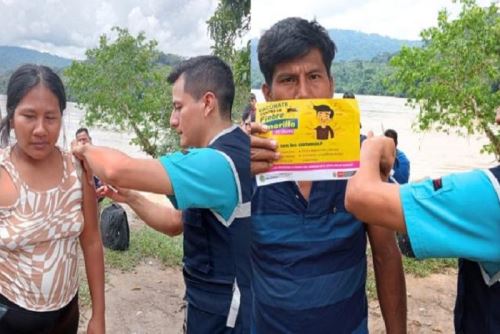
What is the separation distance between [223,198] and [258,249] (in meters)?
0.14

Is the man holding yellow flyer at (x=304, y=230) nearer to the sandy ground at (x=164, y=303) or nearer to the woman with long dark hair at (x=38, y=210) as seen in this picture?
the woman with long dark hair at (x=38, y=210)

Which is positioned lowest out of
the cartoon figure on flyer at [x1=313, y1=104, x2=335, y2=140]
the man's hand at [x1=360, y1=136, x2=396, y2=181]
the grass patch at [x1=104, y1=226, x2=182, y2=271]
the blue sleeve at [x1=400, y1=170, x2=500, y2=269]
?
the grass patch at [x1=104, y1=226, x2=182, y2=271]

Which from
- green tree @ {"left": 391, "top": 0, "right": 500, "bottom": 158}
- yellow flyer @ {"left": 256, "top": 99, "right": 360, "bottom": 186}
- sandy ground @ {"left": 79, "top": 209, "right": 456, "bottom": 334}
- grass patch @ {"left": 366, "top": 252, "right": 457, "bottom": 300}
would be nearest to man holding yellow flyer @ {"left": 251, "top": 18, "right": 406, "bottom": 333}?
yellow flyer @ {"left": 256, "top": 99, "right": 360, "bottom": 186}

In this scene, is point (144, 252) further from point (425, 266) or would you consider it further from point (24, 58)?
point (425, 266)

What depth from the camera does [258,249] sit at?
1036 millimetres

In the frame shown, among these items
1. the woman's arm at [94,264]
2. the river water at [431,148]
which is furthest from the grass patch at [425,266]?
the woman's arm at [94,264]

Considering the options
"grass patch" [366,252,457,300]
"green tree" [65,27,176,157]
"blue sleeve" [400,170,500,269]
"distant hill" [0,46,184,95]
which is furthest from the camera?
"grass patch" [366,252,457,300]

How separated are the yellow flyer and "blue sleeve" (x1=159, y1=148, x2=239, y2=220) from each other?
152mm

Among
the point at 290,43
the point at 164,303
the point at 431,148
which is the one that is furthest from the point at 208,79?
the point at 431,148

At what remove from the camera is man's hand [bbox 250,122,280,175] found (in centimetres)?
86

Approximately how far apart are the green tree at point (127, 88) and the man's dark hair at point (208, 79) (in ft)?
2.77

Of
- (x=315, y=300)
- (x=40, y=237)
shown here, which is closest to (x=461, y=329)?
(x=315, y=300)

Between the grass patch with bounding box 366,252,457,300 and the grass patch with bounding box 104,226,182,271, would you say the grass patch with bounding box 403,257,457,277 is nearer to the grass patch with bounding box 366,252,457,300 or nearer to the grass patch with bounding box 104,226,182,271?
the grass patch with bounding box 366,252,457,300

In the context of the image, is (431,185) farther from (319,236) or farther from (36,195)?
(36,195)
